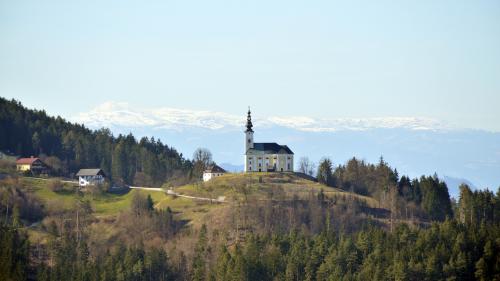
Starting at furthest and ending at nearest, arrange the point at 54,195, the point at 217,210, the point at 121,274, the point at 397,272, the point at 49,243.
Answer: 1. the point at 54,195
2. the point at 217,210
3. the point at 49,243
4. the point at 121,274
5. the point at 397,272

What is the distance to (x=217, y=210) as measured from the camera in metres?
155

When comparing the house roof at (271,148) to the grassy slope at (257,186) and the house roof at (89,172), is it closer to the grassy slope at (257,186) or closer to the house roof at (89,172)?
the grassy slope at (257,186)

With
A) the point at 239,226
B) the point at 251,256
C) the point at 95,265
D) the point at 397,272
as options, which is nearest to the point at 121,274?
the point at 95,265

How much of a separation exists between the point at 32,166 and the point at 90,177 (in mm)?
11981

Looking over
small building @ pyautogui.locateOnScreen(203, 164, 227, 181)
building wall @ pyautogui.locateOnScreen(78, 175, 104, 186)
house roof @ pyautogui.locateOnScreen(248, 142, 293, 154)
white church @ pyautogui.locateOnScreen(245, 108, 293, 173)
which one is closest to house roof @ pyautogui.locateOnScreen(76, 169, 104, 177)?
building wall @ pyautogui.locateOnScreen(78, 175, 104, 186)

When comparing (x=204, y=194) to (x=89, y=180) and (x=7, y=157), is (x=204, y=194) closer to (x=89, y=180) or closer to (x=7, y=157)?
(x=89, y=180)

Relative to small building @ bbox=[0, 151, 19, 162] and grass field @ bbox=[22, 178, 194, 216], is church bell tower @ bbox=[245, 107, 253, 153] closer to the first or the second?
grass field @ bbox=[22, 178, 194, 216]

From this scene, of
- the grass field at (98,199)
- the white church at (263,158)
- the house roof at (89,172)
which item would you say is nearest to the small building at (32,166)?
the house roof at (89,172)

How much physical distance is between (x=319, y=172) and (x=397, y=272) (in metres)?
55.3

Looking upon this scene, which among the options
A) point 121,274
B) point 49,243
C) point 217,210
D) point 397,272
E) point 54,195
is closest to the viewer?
point 397,272

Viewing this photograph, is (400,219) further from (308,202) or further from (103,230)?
(103,230)

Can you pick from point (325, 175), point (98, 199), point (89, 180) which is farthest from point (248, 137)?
point (89, 180)

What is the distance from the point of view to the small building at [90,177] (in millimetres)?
183375

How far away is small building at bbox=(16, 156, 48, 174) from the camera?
187m
